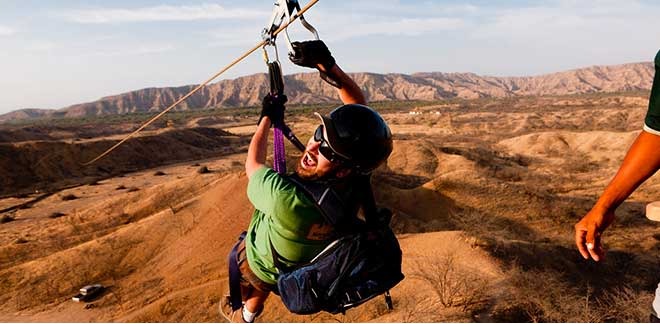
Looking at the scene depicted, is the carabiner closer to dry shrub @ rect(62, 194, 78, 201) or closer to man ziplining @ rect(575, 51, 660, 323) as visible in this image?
man ziplining @ rect(575, 51, 660, 323)

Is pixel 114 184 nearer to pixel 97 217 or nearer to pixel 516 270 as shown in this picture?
pixel 97 217

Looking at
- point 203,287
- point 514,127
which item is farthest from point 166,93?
point 203,287

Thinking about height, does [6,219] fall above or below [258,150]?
below

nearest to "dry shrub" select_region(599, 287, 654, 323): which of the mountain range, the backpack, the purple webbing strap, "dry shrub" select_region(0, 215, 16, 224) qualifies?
the backpack

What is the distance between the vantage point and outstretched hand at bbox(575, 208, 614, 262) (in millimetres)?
1964

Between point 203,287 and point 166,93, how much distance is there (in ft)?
613

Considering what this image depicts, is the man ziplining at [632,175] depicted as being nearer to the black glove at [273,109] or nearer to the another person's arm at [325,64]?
the another person's arm at [325,64]

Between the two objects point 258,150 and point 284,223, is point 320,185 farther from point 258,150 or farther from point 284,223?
point 258,150

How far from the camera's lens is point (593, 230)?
1.97 metres

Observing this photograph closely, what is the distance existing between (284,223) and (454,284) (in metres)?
6.26

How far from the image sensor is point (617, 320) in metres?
7.85

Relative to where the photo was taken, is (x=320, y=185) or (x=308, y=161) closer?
(x=320, y=185)

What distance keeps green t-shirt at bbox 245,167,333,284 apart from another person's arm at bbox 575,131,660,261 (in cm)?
128

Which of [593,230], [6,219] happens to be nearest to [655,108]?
[593,230]
